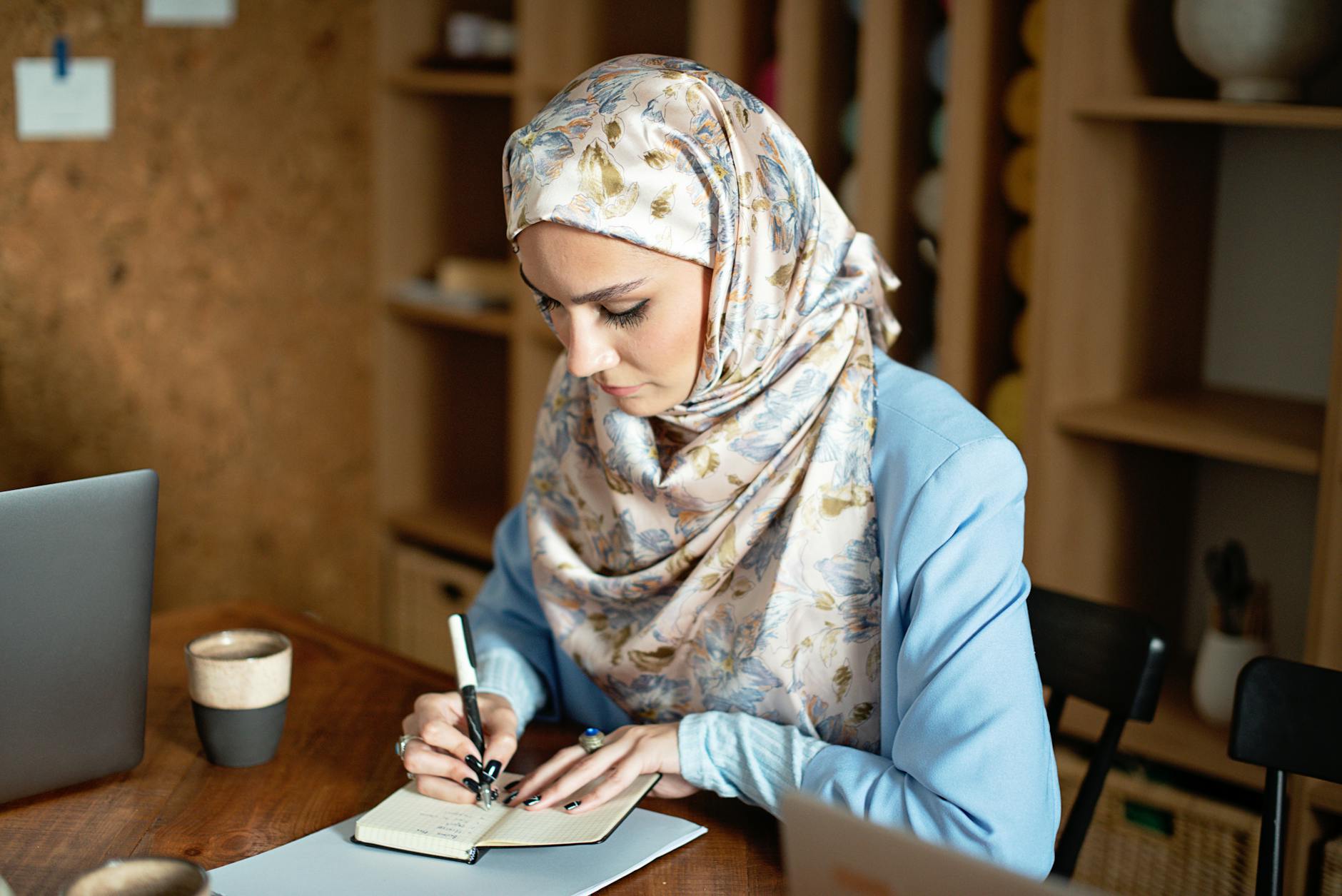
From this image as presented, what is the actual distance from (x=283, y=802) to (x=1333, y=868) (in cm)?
149

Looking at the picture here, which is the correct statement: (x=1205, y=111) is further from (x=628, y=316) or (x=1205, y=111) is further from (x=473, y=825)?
(x=473, y=825)

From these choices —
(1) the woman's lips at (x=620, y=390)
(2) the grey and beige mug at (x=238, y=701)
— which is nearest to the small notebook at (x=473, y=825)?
(2) the grey and beige mug at (x=238, y=701)

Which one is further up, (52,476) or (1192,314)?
(1192,314)

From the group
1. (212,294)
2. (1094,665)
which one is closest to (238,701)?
(1094,665)

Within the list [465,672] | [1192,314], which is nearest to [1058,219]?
[1192,314]

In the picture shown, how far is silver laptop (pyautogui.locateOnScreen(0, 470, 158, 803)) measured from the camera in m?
1.09

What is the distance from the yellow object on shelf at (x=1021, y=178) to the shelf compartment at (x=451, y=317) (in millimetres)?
1180

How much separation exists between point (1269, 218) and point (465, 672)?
1.68m

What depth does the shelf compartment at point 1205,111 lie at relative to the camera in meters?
1.75

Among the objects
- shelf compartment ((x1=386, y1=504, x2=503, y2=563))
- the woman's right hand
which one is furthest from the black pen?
shelf compartment ((x1=386, y1=504, x2=503, y2=563))

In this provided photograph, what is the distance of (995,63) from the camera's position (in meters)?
2.08

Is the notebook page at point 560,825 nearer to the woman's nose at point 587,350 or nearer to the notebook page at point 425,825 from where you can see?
the notebook page at point 425,825

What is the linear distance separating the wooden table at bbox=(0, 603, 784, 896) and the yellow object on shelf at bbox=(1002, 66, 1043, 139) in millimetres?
1256

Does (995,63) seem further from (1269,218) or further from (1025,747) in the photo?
(1025,747)
